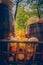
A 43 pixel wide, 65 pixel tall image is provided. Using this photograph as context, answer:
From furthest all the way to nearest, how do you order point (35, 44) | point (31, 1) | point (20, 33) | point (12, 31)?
point (31, 1), point (20, 33), point (12, 31), point (35, 44)

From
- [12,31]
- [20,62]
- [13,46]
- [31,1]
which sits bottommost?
[20,62]

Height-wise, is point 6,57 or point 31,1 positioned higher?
point 31,1

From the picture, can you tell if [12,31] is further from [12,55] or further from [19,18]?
[19,18]

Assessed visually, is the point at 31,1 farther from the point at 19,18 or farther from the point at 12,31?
the point at 12,31

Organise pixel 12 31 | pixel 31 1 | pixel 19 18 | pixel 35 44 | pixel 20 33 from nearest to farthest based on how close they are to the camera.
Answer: pixel 35 44
pixel 12 31
pixel 20 33
pixel 31 1
pixel 19 18

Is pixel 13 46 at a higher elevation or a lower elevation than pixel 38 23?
lower

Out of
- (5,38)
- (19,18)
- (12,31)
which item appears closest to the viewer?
(5,38)

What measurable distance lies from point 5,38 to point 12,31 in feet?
0.62

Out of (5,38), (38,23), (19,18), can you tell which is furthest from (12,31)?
(19,18)

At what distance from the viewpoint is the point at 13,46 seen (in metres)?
2.11

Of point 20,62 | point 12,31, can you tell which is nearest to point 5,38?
point 12,31

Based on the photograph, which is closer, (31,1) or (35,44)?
(35,44)

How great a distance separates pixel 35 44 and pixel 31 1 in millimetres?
2151

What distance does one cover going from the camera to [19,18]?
4789 mm
